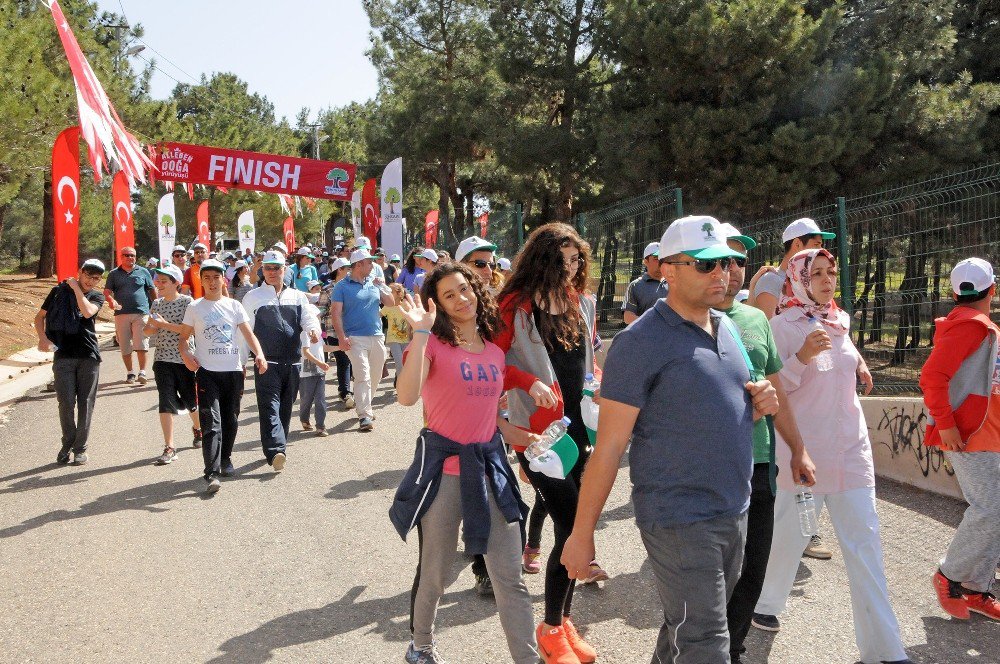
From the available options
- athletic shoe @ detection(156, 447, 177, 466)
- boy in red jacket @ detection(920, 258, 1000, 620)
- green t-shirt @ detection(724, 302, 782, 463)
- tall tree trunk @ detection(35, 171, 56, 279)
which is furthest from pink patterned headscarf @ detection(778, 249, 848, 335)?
tall tree trunk @ detection(35, 171, 56, 279)

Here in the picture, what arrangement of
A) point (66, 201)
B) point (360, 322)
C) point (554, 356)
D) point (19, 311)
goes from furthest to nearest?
point (19, 311)
point (66, 201)
point (360, 322)
point (554, 356)

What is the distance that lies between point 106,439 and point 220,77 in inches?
2484

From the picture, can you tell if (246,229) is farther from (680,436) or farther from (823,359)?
(680,436)

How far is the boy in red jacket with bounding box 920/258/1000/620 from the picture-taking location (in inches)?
176

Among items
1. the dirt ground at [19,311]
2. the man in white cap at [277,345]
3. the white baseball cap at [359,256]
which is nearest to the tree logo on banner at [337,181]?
the dirt ground at [19,311]

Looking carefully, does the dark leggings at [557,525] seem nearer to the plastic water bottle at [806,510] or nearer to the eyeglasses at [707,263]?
the plastic water bottle at [806,510]

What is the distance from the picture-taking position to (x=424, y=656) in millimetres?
3971

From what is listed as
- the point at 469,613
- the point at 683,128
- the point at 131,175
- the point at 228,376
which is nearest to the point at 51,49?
the point at 131,175

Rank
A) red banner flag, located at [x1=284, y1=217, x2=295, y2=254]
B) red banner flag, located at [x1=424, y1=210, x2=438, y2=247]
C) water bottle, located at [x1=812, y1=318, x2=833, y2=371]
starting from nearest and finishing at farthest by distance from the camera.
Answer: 1. water bottle, located at [x1=812, y1=318, x2=833, y2=371]
2. red banner flag, located at [x1=424, y1=210, x2=438, y2=247]
3. red banner flag, located at [x1=284, y1=217, x2=295, y2=254]

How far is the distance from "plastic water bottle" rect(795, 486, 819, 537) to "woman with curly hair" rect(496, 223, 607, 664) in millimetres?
979

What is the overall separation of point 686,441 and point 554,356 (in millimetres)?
1534

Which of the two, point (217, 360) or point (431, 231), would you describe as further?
point (431, 231)

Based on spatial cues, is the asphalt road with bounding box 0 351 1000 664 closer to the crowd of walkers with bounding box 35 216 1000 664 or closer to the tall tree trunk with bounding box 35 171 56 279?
the crowd of walkers with bounding box 35 216 1000 664

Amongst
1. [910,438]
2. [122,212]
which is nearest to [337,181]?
[122,212]
